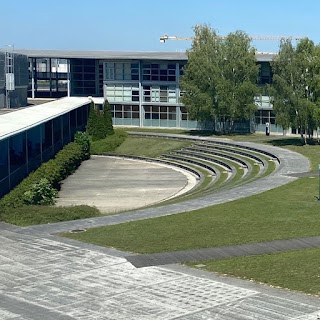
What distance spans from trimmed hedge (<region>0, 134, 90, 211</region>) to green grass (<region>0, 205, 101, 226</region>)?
108cm

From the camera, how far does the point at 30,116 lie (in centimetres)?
4647

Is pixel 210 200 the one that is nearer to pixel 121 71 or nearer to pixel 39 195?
pixel 39 195

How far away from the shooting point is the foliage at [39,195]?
33.1 metres

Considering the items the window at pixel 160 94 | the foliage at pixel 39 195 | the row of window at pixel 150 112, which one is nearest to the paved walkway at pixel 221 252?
the foliage at pixel 39 195

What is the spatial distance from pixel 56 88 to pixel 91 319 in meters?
71.2

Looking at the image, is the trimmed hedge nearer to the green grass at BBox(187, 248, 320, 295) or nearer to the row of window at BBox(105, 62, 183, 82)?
the green grass at BBox(187, 248, 320, 295)

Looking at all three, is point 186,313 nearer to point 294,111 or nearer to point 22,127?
point 22,127

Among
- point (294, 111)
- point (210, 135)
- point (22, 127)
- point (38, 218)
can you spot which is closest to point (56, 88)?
point (210, 135)

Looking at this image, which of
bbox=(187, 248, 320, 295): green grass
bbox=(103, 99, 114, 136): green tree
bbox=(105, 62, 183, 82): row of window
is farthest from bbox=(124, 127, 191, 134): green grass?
bbox=(187, 248, 320, 295): green grass

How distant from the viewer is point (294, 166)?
4225 centimetres

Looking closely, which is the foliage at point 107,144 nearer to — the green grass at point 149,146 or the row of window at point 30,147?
the green grass at point 149,146

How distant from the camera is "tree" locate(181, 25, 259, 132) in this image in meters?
60.9

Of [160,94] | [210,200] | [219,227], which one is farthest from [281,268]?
[160,94]

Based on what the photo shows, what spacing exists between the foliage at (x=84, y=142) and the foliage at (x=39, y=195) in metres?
21.2
